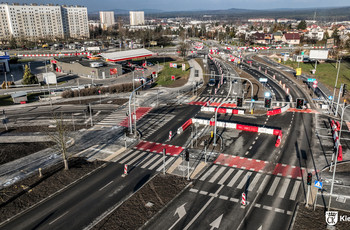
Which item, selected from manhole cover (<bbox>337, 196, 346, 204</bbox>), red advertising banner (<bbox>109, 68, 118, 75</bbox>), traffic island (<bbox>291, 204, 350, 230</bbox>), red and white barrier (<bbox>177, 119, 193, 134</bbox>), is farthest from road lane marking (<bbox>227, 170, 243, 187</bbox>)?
red advertising banner (<bbox>109, 68, 118, 75</bbox>)

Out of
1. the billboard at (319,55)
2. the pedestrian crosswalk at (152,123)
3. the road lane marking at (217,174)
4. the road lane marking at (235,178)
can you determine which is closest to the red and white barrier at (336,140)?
the road lane marking at (235,178)

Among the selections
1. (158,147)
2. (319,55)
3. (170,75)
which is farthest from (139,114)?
(319,55)

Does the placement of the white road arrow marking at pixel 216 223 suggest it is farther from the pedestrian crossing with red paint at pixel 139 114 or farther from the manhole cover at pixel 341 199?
the pedestrian crossing with red paint at pixel 139 114

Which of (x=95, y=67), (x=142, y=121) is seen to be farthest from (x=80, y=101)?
(x=95, y=67)

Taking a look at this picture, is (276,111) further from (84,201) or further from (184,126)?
(84,201)

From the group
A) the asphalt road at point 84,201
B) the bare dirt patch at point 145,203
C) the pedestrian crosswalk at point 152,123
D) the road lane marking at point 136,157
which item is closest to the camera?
the bare dirt patch at point 145,203

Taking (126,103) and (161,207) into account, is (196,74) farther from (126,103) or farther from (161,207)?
(161,207)

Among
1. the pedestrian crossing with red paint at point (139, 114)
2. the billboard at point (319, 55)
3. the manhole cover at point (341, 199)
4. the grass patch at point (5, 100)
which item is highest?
the billboard at point (319, 55)
